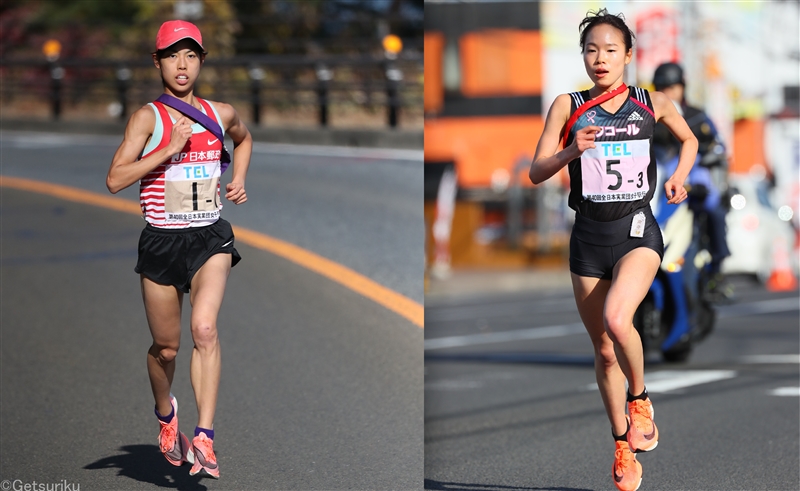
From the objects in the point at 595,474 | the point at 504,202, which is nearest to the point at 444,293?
the point at 504,202

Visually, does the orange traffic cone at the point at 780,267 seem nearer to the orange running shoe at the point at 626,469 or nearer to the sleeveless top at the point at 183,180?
the orange running shoe at the point at 626,469

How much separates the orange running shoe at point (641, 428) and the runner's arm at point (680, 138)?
845 mm

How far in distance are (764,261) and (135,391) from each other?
53.5ft

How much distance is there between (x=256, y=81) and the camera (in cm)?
1300

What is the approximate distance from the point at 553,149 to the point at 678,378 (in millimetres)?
5429

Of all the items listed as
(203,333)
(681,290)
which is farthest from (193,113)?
(681,290)

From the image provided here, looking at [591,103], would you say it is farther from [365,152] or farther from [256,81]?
[365,152]

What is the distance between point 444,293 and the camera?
76.4 feet

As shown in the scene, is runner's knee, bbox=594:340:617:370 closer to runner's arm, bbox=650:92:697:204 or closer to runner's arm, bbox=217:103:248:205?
runner's arm, bbox=650:92:697:204

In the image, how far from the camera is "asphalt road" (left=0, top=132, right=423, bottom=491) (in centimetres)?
468

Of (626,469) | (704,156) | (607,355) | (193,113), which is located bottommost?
(626,469)

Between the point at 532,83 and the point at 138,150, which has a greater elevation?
the point at 532,83

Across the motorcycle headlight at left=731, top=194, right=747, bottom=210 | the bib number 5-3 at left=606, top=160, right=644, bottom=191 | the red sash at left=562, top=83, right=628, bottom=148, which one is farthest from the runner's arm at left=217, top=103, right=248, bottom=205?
the motorcycle headlight at left=731, top=194, right=747, bottom=210

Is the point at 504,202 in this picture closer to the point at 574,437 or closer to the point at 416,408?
the point at 574,437
